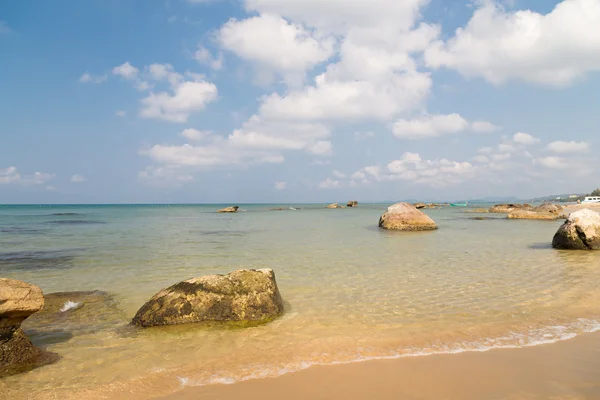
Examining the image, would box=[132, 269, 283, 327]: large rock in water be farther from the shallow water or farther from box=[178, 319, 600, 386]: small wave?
box=[178, 319, 600, 386]: small wave

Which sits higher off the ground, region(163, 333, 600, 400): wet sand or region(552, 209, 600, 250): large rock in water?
region(552, 209, 600, 250): large rock in water

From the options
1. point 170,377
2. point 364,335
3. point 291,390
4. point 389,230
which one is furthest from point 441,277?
point 389,230

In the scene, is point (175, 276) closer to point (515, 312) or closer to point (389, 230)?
point (515, 312)

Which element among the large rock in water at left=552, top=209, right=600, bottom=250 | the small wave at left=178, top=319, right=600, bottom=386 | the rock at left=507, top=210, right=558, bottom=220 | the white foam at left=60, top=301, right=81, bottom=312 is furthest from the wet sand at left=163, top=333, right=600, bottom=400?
the rock at left=507, top=210, right=558, bottom=220

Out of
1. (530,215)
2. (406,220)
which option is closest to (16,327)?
(406,220)

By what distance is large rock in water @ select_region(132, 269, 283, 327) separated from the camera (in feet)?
21.9

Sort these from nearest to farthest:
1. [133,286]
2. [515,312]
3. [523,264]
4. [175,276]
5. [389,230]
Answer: [515,312] → [133,286] → [175,276] → [523,264] → [389,230]

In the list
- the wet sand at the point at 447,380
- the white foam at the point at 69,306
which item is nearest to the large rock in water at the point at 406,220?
the wet sand at the point at 447,380

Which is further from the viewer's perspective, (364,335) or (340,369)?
(364,335)

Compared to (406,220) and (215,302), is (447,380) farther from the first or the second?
(406,220)

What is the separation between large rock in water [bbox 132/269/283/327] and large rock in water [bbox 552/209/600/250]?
1331 cm

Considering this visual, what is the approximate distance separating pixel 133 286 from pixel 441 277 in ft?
26.1

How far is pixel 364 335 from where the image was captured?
5941 millimetres

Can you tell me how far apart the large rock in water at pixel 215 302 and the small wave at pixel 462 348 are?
2046 mm
